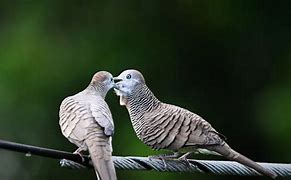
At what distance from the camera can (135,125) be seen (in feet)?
15.2

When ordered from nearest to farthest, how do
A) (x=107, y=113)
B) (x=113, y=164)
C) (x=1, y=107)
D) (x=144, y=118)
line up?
(x=113, y=164)
(x=107, y=113)
(x=144, y=118)
(x=1, y=107)

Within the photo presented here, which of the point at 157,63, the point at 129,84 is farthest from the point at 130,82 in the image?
the point at 157,63

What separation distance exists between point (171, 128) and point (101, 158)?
60cm

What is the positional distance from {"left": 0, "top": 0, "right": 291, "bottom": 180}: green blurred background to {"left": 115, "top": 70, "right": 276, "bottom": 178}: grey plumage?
2.15m

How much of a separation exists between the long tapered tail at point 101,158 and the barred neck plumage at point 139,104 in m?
0.64

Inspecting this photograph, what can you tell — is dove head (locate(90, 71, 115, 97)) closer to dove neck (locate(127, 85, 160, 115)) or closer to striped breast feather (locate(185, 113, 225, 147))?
dove neck (locate(127, 85, 160, 115))

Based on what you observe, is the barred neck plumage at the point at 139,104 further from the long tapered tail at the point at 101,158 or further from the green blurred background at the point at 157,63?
the green blurred background at the point at 157,63

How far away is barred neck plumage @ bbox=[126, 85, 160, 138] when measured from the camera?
184 inches

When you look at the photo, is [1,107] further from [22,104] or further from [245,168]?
[245,168]

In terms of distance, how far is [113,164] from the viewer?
3.92 metres

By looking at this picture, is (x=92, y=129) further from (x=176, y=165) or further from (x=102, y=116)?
(x=176, y=165)

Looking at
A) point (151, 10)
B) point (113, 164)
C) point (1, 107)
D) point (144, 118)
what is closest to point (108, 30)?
point (151, 10)

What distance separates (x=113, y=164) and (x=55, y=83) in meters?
3.19

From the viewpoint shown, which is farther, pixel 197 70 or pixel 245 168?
pixel 197 70
